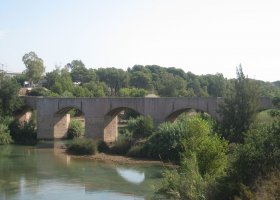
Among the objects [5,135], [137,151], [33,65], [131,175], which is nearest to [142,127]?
[137,151]

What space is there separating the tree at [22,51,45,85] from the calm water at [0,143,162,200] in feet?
106

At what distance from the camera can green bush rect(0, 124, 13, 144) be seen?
41.4 metres

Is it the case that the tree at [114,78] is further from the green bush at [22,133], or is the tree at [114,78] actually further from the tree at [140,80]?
the green bush at [22,133]

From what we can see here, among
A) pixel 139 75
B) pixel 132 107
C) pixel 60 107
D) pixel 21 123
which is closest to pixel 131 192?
pixel 132 107

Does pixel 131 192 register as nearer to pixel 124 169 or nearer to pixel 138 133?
pixel 124 169

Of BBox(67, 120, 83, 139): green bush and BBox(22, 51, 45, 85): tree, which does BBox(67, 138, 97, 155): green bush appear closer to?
BBox(67, 120, 83, 139): green bush

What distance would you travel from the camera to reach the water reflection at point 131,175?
26731 mm

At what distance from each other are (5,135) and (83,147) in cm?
941

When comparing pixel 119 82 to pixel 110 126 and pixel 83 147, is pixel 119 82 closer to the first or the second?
pixel 110 126

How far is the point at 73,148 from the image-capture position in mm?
36562

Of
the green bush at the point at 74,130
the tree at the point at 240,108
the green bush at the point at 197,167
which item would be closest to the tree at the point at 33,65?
the green bush at the point at 74,130

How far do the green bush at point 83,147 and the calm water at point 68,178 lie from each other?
1.14 meters

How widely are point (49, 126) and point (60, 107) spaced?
2.10m

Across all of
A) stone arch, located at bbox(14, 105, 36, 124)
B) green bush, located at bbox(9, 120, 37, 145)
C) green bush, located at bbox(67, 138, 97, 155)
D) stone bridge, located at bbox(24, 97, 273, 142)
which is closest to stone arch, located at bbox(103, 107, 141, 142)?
stone bridge, located at bbox(24, 97, 273, 142)
